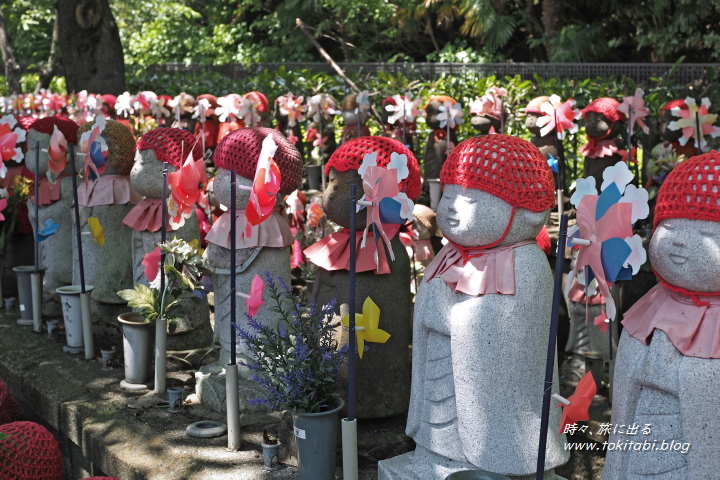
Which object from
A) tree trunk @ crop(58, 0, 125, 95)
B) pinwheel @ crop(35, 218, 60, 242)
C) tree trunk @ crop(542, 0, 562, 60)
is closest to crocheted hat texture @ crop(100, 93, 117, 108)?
tree trunk @ crop(58, 0, 125, 95)

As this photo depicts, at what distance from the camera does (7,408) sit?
4.16 metres

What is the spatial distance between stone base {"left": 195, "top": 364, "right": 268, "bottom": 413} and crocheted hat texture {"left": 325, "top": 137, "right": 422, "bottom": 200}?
1.25 m

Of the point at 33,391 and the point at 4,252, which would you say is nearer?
the point at 33,391

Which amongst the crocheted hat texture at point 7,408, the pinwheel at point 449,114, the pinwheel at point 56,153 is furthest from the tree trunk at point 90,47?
the crocheted hat texture at point 7,408

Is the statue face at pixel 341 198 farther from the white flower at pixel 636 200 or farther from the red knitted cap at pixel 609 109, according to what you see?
the red knitted cap at pixel 609 109

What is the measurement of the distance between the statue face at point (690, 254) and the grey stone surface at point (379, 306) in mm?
1339

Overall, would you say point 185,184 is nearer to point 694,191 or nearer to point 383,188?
point 383,188

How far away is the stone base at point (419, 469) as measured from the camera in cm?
309

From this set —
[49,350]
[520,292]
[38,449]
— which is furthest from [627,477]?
[49,350]

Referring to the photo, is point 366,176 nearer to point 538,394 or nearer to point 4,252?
point 538,394

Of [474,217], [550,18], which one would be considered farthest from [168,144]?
[550,18]

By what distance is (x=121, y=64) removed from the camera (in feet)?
33.4

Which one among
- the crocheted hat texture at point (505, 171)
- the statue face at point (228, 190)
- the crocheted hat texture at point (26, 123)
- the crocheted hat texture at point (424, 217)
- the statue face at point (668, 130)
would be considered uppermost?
the crocheted hat texture at point (26, 123)

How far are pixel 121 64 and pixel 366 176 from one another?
7871 millimetres
